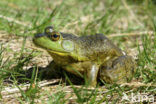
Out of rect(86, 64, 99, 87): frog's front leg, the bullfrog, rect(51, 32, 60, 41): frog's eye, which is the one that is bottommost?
rect(86, 64, 99, 87): frog's front leg

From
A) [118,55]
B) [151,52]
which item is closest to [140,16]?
[151,52]

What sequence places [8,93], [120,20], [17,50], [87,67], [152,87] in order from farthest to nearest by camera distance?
[120,20] → [17,50] → [87,67] → [152,87] → [8,93]

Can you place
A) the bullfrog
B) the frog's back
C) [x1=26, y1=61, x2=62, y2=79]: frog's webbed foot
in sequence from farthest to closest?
[x1=26, y1=61, x2=62, y2=79]: frog's webbed foot → the frog's back → the bullfrog

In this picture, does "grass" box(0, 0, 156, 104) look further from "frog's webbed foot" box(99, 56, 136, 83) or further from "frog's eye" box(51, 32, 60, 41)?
"frog's eye" box(51, 32, 60, 41)

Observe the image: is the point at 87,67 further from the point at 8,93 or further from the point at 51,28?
the point at 8,93

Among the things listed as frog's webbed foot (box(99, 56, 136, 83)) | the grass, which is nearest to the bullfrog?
frog's webbed foot (box(99, 56, 136, 83))

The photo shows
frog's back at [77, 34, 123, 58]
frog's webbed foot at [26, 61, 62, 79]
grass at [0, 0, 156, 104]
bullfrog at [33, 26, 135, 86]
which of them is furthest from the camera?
frog's webbed foot at [26, 61, 62, 79]
